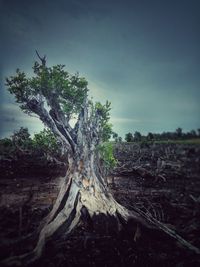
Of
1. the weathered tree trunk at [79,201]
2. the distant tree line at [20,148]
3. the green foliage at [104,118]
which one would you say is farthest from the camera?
the distant tree line at [20,148]

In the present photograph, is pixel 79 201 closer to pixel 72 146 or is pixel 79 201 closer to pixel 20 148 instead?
pixel 72 146

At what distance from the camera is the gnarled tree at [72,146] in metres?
5.28

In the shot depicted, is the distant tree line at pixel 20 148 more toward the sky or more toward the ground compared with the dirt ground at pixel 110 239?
more toward the sky

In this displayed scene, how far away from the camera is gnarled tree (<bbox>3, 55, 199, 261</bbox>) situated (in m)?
5.28

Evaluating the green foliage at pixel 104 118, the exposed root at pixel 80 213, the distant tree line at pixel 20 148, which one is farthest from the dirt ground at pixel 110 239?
the distant tree line at pixel 20 148

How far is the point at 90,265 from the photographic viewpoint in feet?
13.6

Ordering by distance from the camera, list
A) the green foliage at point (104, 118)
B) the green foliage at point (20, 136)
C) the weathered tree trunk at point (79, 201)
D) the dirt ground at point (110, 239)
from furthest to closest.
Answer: the green foliage at point (20, 136) < the green foliage at point (104, 118) < the weathered tree trunk at point (79, 201) < the dirt ground at point (110, 239)

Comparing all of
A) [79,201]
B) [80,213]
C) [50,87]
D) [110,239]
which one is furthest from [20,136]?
A: [110,239]

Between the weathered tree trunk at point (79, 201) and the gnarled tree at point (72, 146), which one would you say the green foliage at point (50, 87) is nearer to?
the gnarled tree at point (72, 146)

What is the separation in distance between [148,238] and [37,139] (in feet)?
25.9

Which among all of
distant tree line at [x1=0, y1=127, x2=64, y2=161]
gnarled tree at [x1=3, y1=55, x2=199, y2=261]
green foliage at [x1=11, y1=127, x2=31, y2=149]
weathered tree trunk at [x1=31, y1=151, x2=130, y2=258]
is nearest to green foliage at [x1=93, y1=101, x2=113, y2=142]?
gnarled tree at [x1=3, y1=55, x2=199, y2=261]

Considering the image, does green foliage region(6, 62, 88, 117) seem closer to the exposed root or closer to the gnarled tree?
the gnarled tree

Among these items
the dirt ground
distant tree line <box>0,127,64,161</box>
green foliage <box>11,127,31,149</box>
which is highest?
green foliage <box>11,127,31,149</box>

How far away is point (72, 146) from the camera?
7156 millimetres
